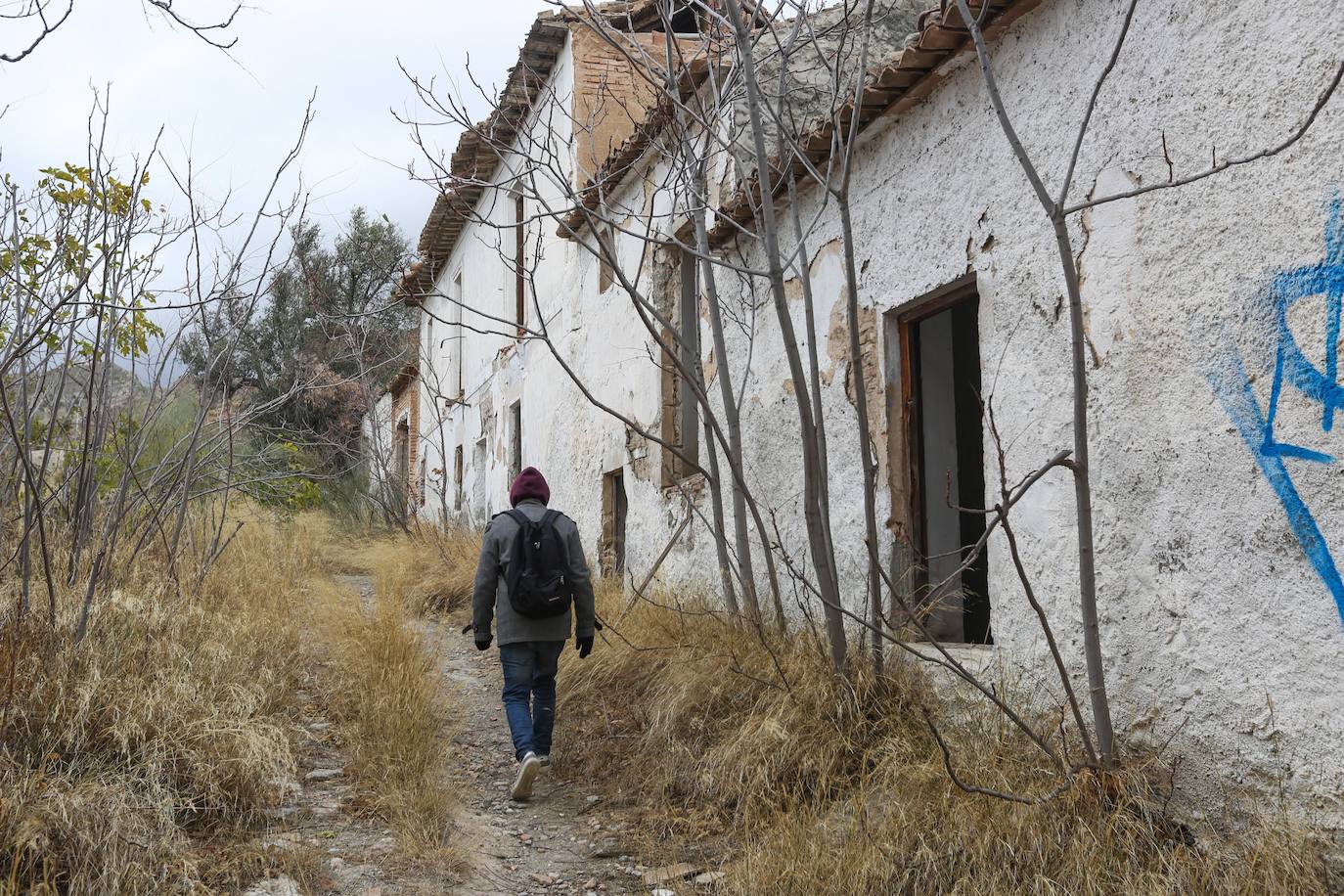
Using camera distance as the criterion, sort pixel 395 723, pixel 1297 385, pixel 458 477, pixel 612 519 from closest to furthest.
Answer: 1. pixel 1297 385
2. pixel 395 723
3. pixel 612 519
4. pixel 458 477

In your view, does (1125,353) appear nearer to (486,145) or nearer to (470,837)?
(470,837)

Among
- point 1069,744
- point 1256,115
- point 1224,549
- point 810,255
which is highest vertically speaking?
point 810,255

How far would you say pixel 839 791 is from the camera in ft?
13.0

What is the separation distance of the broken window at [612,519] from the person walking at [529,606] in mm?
3613

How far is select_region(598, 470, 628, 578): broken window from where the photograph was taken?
9.02 meters

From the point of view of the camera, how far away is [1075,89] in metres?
3.87

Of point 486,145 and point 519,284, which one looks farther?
point 519,284

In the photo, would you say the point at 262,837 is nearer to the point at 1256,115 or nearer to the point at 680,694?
the point at 680,694

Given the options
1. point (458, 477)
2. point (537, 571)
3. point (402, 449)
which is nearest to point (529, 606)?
point (537, 571)

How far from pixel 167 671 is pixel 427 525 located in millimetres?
9845

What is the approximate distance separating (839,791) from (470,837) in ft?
4.80

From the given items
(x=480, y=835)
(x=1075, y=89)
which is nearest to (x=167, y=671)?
(x=480, y=835)

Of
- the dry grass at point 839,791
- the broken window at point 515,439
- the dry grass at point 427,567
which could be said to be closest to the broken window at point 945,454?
the dry grass at point 839,791

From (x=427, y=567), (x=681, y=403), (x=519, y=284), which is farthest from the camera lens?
(x=519, y=284)
